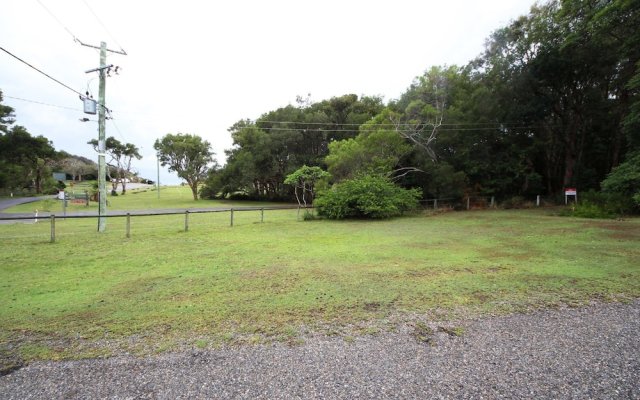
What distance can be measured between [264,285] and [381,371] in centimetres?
254

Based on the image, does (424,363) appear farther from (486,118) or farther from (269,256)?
(486,118)

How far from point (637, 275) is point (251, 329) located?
5.87 m

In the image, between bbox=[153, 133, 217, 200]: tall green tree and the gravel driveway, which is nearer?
the gravel driveway

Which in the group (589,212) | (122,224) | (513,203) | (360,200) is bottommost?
(122,224)

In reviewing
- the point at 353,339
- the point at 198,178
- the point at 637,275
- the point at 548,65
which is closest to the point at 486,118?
the point at 548,65

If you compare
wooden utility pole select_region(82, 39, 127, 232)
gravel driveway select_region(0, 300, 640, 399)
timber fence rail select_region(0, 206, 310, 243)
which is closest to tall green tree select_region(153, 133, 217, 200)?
timber fence rail select_region(0, 206, 310, 243)

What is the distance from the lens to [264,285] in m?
4.49

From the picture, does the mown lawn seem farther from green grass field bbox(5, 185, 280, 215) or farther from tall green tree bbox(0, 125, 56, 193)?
tall green tree bbox(0, 125, 56, 193)

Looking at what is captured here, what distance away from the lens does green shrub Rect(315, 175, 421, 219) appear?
46.2ft

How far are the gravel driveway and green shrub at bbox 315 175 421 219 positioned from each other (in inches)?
440

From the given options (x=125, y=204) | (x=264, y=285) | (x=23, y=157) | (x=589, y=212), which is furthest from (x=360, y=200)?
(x=23, y=157)

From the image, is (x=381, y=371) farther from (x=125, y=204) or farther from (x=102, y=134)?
(x=125, y=204)

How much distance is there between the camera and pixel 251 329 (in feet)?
9.98

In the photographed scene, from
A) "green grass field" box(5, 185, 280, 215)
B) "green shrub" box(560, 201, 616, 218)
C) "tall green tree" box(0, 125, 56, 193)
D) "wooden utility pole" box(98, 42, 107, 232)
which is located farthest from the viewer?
"tall green tree" box(0, 125, 56, 193)
